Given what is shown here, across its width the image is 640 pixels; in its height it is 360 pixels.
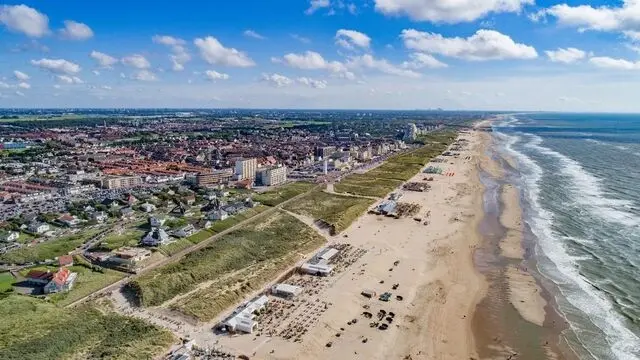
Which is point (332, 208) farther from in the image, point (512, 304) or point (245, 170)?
point (245, 170)

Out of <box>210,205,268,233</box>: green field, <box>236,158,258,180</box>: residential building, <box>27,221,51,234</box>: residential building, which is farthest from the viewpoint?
<box>236,158,258,180</box>: residential building

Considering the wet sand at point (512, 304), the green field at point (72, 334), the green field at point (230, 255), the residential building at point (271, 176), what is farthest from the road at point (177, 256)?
the wet sand at point (512, 304)

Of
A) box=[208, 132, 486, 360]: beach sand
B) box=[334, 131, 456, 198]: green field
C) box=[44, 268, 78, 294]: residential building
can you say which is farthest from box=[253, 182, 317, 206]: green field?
box=[44, 268, 78, 294]: residential building

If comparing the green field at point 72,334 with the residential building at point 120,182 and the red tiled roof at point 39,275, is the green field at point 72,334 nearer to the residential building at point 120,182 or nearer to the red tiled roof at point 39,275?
the red tiled roof at point 39,275

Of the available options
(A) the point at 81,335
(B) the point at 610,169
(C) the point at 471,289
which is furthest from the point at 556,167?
(A) the point at 81,335

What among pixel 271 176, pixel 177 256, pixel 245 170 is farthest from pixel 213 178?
pixel 177 256

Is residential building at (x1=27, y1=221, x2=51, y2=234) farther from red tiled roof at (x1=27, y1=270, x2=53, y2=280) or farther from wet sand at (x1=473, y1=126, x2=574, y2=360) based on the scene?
wet sand at (x1=473, y1=126, x2=574, y2=360)

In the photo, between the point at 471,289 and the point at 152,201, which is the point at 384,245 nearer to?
the point at 471,289
